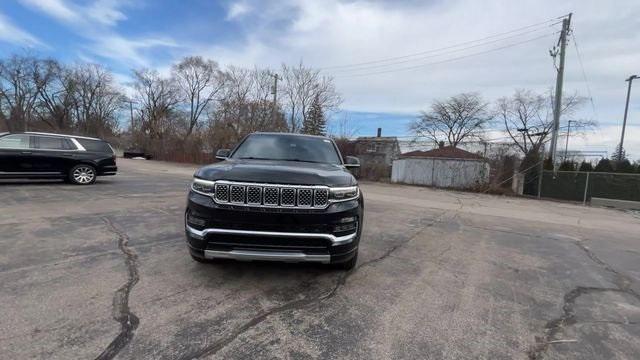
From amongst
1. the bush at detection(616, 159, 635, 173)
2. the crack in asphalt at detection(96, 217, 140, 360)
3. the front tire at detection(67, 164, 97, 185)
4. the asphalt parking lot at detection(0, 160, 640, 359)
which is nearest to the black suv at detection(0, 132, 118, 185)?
the front tire at detection(67, 164, 97, 185)

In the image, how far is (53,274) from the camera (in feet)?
13.3

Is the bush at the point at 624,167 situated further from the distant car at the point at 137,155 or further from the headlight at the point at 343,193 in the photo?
the distant car at the point at 137,155

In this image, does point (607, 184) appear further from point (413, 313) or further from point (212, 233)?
point (212, 233)

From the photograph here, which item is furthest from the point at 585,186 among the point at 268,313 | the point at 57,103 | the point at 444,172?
the point at 57,103

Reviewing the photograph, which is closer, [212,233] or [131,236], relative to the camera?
[212,233]

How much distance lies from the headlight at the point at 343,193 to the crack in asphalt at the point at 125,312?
78.6 inches

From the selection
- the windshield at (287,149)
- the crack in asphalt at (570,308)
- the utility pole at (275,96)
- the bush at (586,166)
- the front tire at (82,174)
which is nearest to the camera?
the crack in asphalt at (570,308)

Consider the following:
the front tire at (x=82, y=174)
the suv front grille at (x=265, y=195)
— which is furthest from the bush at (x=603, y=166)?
the front tire at (x=82, y=174)

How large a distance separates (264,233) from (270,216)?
16 cm

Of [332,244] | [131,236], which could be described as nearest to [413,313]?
[332,244]

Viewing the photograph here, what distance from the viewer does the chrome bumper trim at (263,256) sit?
3539mm

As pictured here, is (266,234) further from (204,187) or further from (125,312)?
(125,312)

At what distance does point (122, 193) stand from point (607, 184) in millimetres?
21069

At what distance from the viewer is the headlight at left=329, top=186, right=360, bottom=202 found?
12.3 feet
